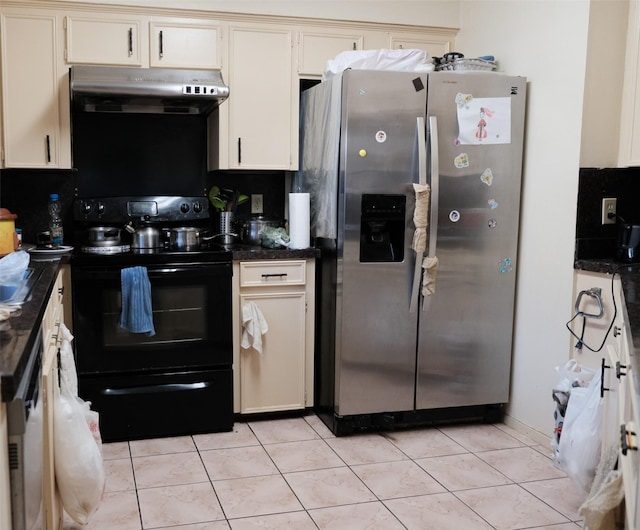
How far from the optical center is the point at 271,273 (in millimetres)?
3695

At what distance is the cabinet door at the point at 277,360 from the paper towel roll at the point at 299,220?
0.27 metres

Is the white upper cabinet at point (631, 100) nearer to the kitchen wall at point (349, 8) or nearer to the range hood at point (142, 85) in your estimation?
the kitchen wall at point (349, 8)

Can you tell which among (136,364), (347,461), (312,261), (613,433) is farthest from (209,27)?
(613,433)

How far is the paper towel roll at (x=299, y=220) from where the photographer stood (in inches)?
146

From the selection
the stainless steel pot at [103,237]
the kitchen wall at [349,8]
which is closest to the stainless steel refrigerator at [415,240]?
the kitchen wall at [349,8]

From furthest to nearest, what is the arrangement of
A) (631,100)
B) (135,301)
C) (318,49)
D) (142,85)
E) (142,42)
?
(318,49) → (142,42) → (135,301) → (142,85) → (631,100)

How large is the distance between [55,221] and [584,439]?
271 centimetres

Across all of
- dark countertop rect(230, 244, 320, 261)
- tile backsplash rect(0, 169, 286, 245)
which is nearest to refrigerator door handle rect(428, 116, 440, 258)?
dark countertop rect(230, 244, 320, 261)

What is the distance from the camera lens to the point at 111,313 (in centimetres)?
345

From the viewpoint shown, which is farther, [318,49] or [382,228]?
[318,49]

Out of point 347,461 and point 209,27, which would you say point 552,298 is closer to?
point 347,461

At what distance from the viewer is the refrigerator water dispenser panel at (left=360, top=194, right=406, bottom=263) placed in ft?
11.3

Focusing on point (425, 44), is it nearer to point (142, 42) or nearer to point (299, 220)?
point (299, 220)

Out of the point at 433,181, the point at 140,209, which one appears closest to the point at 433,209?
the point at 433,181
